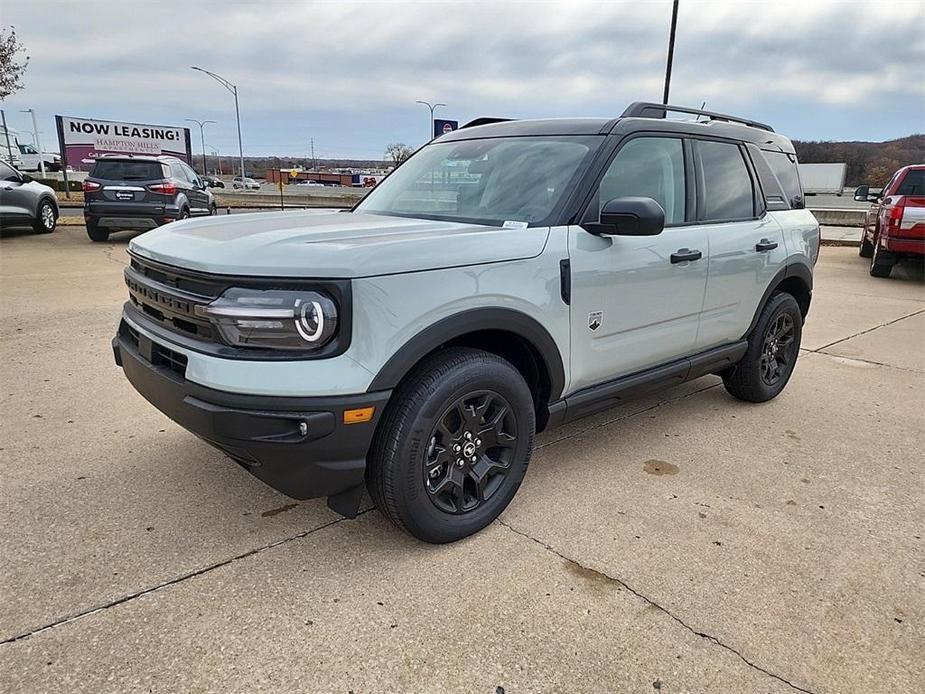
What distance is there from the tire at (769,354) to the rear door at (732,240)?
203 millimetres

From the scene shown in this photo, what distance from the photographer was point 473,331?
8.41 ft

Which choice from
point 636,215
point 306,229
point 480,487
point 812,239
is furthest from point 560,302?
point 812,239

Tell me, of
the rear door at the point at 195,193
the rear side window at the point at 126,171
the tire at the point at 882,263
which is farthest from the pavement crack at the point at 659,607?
the rear door at the point at 195,193

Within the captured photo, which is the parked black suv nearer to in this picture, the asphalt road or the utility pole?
the asphalt road

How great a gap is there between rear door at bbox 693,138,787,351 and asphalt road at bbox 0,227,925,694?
72cm

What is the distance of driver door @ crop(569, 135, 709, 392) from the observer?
297 cm

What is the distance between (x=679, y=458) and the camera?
12.0ft

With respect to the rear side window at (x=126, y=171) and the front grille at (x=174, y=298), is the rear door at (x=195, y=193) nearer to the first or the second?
the rear side window at (x=126, y=171)

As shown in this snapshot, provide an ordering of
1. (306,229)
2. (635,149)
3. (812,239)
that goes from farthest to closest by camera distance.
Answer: (812,239) < (635,149) < (306,229)

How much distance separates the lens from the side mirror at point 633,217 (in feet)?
9.10

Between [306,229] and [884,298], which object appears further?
[884,298]

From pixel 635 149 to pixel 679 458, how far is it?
170 cm

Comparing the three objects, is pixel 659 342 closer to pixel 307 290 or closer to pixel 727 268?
pixel 727 268

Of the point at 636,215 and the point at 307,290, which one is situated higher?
the point at 636,215
